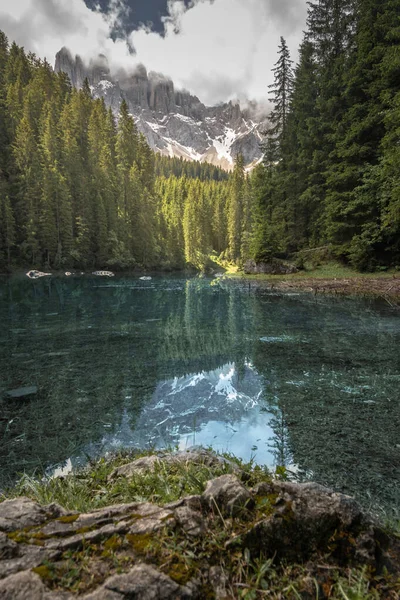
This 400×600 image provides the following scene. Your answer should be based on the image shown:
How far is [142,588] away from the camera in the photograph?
4.56 feet

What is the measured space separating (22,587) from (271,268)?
37505 millimetres

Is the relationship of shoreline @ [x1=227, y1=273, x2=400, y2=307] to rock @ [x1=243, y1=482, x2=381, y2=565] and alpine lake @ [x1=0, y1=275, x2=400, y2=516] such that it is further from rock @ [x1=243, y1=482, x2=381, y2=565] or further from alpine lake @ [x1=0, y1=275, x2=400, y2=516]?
rock @ [x1=243, y1=482, x2=381, y2=565]

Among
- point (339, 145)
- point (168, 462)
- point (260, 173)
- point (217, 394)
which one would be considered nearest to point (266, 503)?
point (168, 462)

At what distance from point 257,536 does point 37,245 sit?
54.8 metres

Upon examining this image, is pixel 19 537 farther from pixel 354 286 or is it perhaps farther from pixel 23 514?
pixel 354 286

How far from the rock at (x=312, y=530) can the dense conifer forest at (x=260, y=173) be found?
22051mm

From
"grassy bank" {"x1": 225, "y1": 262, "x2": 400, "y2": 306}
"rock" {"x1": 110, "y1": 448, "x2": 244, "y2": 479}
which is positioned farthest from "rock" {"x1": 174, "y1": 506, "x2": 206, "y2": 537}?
"grassy bank" {"x1": 225, "y1": 262, "x2": 400, "y2": 306}

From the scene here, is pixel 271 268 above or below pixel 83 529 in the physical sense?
above

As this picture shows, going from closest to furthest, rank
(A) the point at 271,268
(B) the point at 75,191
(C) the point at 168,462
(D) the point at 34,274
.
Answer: (C) the point at 168,462, (A) the point at 271,268, (D) the point at 34,274, (B) the point at 75,191

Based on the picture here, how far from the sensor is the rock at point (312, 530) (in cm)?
177

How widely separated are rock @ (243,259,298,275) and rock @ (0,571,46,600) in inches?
1375

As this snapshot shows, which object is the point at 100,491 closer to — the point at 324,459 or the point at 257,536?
the point at 257,536

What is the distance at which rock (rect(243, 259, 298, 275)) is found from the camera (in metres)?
35.4

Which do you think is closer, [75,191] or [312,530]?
[312,530]
